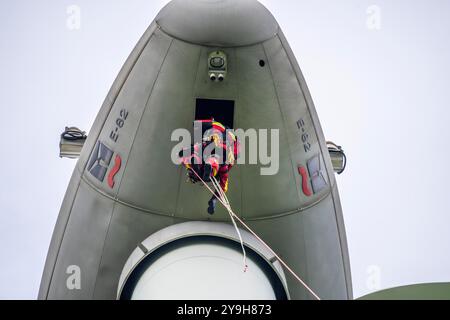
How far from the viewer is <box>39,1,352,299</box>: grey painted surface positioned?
11.5 meters

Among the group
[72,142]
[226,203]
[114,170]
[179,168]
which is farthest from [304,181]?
[72,142]

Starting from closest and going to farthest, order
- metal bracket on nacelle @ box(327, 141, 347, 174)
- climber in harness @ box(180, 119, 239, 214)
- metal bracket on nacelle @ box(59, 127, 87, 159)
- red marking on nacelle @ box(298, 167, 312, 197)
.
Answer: climber in harness @ box(180, 119, 239, 214), red marking on nacelle @ box(298, 167, 312, 197), metal bracket on nacelle @ box(59, 127, 87, 159), metal bracket on nacelle @ box(327, 141, 347, 174)

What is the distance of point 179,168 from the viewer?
37.8ft

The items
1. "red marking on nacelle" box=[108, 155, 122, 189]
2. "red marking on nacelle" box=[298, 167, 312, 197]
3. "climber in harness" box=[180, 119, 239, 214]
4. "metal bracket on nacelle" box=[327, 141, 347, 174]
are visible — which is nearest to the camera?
"climber in harness" box=[180, 119, 239, 214]

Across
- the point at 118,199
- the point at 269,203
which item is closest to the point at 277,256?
the point at 269,203

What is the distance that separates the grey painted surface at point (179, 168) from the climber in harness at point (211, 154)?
10.4 inches

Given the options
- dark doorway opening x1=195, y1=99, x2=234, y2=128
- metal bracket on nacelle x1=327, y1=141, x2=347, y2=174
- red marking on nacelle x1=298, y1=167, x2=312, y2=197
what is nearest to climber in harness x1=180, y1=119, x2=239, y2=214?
dark doorway opening x1=195, y1=99, x2=234, y2=128

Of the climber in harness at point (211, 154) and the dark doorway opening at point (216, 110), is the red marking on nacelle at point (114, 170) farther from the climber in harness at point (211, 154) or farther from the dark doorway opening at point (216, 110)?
the dark doorway opening at point (216, 110)

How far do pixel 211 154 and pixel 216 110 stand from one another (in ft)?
2.64

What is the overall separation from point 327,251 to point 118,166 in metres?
3.75

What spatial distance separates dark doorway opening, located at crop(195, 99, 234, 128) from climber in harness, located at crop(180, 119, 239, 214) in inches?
6.7

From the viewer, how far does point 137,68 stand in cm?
1203

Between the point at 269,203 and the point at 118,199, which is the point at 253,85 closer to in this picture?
the point at 269,203

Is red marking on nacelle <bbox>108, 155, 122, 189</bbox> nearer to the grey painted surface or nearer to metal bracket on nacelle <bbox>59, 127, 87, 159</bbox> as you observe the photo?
the grey painted surface
